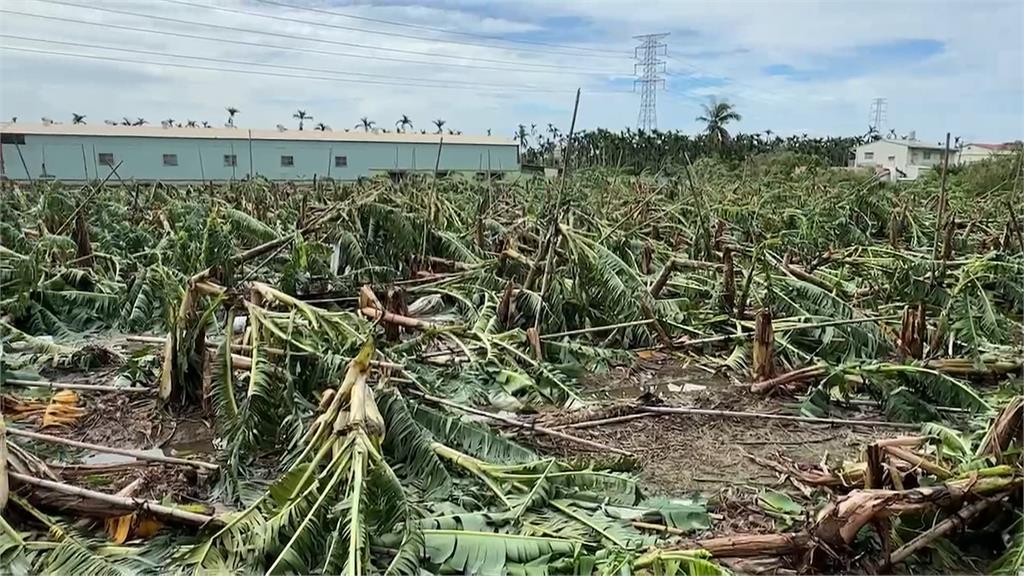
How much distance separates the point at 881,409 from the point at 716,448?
1.42 metres

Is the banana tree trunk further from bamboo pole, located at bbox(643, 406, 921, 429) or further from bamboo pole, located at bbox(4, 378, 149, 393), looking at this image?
bamboo pole, located at bbox(4, 378, 149, 393)

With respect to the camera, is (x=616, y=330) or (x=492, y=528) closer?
(x=492, y=528)

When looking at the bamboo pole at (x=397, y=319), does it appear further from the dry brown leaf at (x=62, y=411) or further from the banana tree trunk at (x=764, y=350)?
the banana tree trunk at (x=764, y=350)

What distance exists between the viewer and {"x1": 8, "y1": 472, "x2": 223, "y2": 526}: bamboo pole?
3.01 metres

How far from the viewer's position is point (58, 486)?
3.04 meters

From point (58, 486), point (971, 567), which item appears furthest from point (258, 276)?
point (971, 567)

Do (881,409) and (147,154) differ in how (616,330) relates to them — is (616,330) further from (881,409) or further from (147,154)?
(147,154)

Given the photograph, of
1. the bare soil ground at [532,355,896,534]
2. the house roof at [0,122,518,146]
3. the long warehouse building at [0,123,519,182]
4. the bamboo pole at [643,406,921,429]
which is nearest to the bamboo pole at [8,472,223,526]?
the bare soil ground at [532,355,896,534]

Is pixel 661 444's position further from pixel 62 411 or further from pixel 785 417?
pixel 62 411

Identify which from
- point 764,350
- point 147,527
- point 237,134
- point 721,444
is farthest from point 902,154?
point 147,527

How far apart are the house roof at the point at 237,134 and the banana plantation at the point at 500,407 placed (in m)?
24.7

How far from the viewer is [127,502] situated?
9.86 ft

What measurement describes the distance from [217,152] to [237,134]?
181 centimetres

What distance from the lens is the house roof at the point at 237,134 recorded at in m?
32.0
